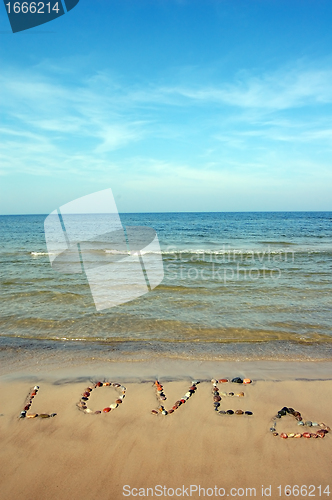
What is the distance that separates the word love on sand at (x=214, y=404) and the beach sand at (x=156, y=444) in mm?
53

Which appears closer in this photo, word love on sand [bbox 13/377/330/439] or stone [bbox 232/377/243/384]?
word love on sand [bbox 13/377/330/439]

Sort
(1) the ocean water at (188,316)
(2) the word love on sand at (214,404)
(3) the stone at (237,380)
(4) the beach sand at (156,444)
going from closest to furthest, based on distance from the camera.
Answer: (4) the beach sand at (156,444)
(2) the word love on sand at (214,404)
(3) the stone at (237,380)
(1) the ocean water at (188,316)

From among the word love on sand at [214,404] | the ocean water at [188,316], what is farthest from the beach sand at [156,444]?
the ocean water at [188,316]

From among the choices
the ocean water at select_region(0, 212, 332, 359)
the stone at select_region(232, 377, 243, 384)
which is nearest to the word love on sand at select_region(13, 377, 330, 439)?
the stone at select_region(232, 377, 243, 384)

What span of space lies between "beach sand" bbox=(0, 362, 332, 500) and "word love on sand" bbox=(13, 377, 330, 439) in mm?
53

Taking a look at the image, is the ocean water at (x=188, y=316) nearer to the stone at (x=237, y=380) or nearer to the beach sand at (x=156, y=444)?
the stone at (x=237, y=380)

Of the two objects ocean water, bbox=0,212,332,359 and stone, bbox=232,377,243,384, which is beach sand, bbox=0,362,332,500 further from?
ocean water, bbox=0,212,332,359

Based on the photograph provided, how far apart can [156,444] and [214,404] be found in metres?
0.98

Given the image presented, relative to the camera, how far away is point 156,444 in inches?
125

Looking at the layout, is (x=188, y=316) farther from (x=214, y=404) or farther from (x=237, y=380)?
(x=214, y=404)

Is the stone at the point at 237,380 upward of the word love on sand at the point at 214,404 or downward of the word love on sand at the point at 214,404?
downward

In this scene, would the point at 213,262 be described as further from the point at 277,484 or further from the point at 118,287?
the point at 277,484

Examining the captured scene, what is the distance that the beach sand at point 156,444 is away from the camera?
8.95 feet

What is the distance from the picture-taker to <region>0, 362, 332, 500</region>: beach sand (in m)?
2.73
